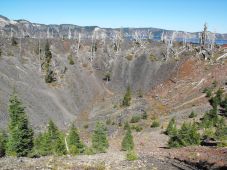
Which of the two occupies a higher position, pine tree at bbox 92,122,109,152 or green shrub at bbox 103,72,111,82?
green shrub at bbox 103,72,111,82

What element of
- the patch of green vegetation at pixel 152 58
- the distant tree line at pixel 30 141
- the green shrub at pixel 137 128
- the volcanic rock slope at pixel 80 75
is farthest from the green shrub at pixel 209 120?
the patch of green vegetation at pixel 152 58

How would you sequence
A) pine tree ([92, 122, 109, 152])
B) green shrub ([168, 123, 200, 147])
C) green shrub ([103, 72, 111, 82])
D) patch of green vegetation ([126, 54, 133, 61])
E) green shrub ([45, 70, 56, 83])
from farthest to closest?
1. patch of green vegetation ([126, 54, 133, 61])
2. green shrub ([103, 72, 111, 82])
3. green shrub ([45, 70, 56, 83])
4. pine tree ([92, 122, 109, 152])
5. green shrub ([168, 123, 200, 147])

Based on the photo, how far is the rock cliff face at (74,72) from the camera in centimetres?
9944

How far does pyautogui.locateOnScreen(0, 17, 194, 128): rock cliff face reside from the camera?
326 feet

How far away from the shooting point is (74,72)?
130 m

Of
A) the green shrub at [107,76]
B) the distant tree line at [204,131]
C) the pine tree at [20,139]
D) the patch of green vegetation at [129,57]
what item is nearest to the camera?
the pine tree at [20,139]

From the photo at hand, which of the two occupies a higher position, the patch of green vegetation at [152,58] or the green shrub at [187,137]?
the patch of green vegetation at [152,58]

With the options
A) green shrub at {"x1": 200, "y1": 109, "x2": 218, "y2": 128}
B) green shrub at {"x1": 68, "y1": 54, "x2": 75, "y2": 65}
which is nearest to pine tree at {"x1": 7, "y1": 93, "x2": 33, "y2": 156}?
green shrub at {"x1": 200, "y1": 109, "x2": 218, "y2": 128}

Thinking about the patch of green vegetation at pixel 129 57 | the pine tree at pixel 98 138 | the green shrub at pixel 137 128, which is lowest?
the green shrub at pixel 137 128

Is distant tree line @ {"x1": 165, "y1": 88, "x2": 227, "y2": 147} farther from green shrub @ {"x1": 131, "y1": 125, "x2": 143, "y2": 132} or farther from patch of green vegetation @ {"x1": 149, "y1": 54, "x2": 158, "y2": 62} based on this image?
patch of green vegetation @ {"x1": 149, "y1": 54, "x2": 158, "y2": 62}

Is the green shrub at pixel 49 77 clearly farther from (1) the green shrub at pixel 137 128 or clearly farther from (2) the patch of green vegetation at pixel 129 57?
(1) the green shrub at pixel 137 128

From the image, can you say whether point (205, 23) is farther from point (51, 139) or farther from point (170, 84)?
point (51, 139)

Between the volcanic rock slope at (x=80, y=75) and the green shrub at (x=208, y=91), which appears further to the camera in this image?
the green shrub at (x=208, y=91)

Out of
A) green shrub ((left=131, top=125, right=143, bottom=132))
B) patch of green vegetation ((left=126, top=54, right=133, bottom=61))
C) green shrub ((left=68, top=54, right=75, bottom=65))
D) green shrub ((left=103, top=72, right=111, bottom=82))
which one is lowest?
green shrub ((left=131, top=125, right=143, bottom=132))
